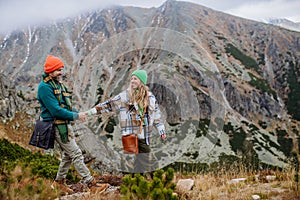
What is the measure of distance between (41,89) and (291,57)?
19681 centimetres

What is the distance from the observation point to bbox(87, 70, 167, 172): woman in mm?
5434

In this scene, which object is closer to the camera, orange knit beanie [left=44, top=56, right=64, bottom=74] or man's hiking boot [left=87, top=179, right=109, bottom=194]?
orange knit beanie [left=44, top=56, right=64, bottom=74]

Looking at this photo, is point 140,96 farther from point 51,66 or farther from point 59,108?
point 51,66

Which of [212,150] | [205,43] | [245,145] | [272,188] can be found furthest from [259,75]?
[272,188]

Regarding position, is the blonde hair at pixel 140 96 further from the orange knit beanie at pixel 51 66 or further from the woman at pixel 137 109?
the orange knit beanie at pixel 51 66

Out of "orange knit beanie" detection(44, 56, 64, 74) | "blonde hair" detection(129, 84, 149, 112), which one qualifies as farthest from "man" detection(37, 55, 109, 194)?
"blonde hair" detection(129, 84, 149, 112)

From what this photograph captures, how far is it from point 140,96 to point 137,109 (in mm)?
242

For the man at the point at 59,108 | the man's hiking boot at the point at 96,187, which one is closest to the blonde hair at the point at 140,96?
the man at the point at 59,108

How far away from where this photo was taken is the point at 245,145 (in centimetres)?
11312

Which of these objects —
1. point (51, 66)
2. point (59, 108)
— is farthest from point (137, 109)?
point (51, 66)

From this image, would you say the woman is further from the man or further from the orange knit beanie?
the orange knit beanie

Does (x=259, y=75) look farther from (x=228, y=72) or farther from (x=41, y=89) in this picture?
(x=41, y=89)

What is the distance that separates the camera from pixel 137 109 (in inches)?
213

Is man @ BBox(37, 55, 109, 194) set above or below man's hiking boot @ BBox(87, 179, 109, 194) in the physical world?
above
